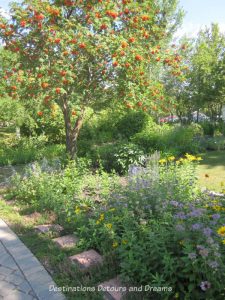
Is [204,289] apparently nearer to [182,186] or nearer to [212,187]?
[182,186]

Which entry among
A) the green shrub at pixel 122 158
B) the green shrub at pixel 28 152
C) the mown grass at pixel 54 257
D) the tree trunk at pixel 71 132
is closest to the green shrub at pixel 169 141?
the green shrub at pixel 122 158

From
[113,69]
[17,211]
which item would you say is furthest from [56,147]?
[17,211]

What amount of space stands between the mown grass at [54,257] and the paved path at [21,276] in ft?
0.29

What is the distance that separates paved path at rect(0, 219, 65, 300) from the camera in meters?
2.84

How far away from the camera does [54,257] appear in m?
3.44

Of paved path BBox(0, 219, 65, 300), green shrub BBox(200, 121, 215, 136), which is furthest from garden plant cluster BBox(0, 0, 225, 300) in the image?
green shrub BBox(200, 121, 215, 136)

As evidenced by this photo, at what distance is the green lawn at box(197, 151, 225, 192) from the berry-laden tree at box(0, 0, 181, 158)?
220 centimetres

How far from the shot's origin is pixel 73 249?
3596 millimetres

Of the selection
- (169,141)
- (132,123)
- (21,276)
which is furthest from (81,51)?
(132,123)

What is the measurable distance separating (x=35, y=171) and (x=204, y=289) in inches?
171

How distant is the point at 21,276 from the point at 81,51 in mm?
4878

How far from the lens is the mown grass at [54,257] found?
296 centimetres

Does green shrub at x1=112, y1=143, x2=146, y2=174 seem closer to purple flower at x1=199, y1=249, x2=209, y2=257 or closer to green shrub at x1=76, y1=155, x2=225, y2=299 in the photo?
green shrub at x1=76, y1=155, x2=225, y2=299

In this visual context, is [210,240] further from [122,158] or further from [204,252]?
[122,158]
